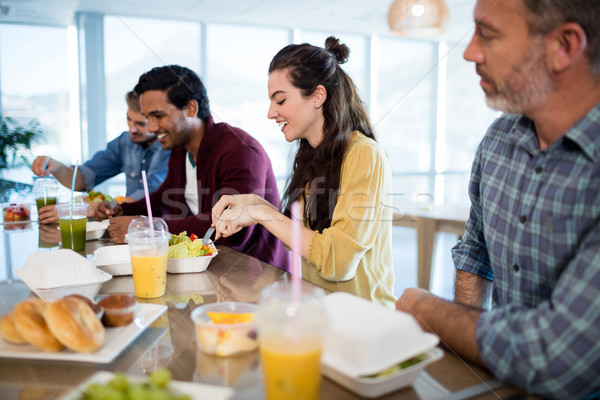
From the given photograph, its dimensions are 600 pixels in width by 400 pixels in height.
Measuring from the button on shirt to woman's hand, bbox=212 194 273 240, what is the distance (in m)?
1.68

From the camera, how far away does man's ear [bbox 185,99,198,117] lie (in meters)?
2.40

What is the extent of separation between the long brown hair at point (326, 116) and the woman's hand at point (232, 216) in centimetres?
25

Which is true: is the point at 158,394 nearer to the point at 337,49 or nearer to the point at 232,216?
the point at 232,216

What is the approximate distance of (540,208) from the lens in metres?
0.99

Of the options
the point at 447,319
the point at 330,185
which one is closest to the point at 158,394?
the point at 447,319

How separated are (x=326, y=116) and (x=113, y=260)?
2.90 ft

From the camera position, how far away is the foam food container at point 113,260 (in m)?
1.36

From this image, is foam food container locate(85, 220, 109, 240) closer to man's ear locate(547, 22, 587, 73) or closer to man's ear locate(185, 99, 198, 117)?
man's ear locate(185, 99, 198, 117)

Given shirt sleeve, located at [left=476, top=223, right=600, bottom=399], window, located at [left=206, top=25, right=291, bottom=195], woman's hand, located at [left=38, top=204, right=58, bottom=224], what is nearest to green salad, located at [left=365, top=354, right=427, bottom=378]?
shirt sleeve, located at [left=476, top=223, right=600, bottom=399]

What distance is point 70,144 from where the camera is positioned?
5.91m

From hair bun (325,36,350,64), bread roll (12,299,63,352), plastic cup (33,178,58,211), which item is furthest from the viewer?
plastic cup (33,178,58,211)

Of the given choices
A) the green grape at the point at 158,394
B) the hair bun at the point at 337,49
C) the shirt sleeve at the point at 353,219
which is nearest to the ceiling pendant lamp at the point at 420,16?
the hair bun at the point at 337,49

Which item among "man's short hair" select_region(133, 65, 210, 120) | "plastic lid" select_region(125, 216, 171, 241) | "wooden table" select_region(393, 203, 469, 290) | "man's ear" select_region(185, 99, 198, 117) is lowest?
"wooden table" select_region(393, 203, 469, 290)

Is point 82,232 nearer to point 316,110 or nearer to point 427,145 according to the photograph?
point 316,110
